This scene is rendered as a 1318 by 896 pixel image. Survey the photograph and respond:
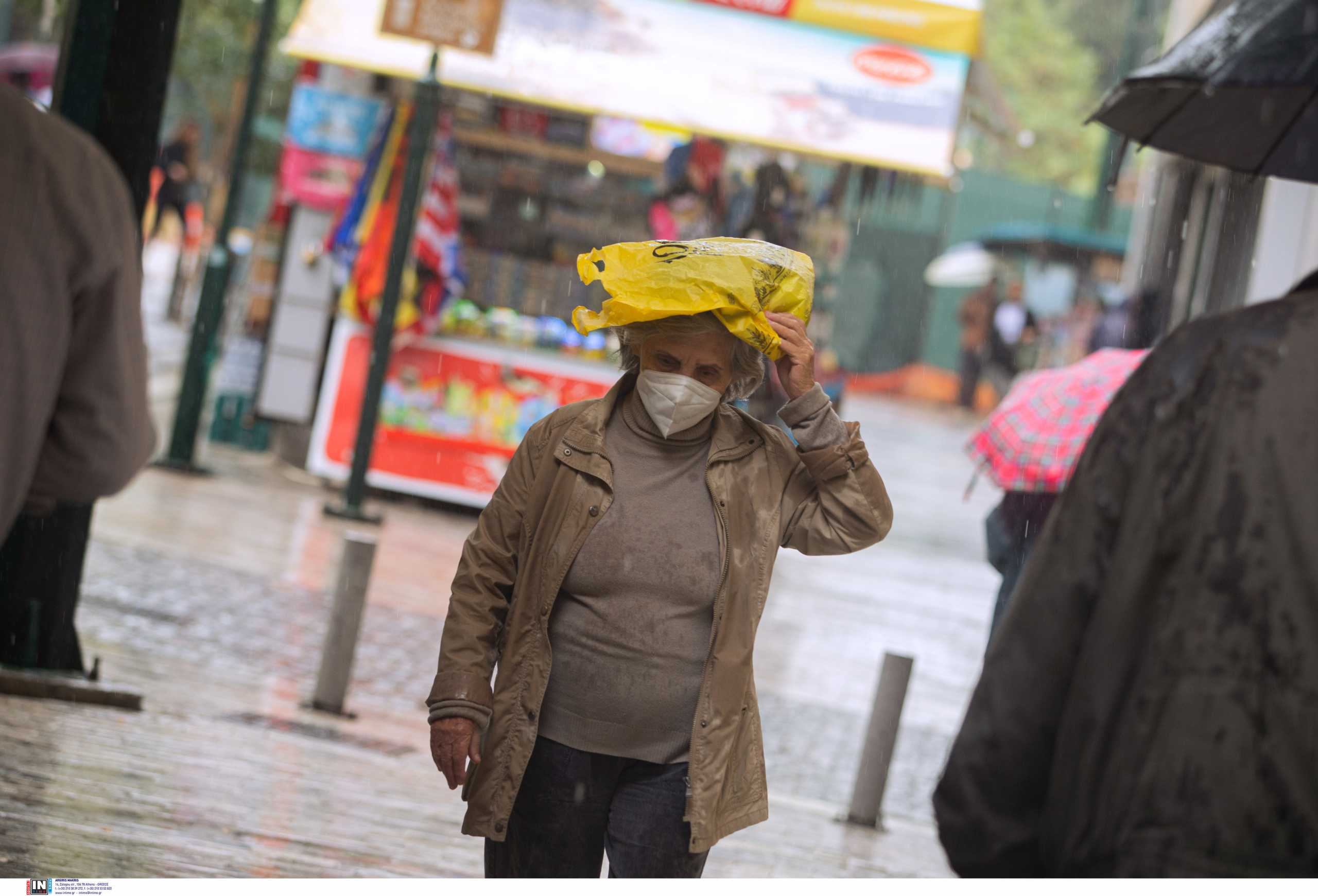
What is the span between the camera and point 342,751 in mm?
6418

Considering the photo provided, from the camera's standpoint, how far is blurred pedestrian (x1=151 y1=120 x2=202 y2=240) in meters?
16.4

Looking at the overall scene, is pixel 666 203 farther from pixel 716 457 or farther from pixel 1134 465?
pixel 1134 465

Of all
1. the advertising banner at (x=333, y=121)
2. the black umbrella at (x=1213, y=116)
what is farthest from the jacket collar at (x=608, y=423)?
the advertising banner at (x=333, y=121)

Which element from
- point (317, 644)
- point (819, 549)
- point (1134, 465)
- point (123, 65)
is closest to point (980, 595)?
point (317, 644)

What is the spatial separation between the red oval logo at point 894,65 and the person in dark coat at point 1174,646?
11.2 meters

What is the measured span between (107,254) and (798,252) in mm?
1468

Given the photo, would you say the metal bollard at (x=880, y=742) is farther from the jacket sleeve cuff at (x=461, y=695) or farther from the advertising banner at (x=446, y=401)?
the advertising banner at (x=446, y=401)

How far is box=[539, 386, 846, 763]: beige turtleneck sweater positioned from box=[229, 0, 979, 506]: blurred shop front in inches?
350

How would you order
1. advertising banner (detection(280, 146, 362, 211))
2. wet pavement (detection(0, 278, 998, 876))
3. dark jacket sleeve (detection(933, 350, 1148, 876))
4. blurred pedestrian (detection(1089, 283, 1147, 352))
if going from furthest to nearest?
blurred pedestrian (detection(1089, 283, 1147, 352)) → advertising banner (detection(280, 146, 362, 211)) → wet pavement (detection(0, 278, 998, 876)) → dark jacket sleeve (detection(933, 350, 1148, 876))

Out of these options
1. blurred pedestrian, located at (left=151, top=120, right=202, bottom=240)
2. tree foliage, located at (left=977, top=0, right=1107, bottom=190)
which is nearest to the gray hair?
blurred pedestrian, located at (left=151, top=120, right=202, bottom=240)

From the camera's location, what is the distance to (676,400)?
315cm

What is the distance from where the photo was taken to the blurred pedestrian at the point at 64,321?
227 centimetres

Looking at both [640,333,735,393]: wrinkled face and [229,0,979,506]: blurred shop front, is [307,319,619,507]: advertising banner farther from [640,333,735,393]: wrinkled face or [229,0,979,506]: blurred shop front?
[640,333,735,393]: wrinkled face

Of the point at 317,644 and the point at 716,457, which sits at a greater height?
the point at 716,457
